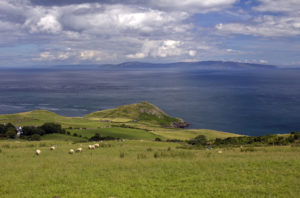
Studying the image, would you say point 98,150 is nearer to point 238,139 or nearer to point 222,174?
point 222,174

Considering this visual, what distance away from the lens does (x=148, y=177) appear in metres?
15.3

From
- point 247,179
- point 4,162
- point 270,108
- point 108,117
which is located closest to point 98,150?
point 4,162

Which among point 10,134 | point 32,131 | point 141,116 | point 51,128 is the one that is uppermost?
point 51,128

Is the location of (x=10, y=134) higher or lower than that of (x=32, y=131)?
lower

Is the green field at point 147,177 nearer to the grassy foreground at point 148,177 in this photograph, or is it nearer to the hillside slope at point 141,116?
the grassy foreground at point 148,177

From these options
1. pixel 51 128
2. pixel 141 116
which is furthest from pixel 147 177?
pixel 141 116

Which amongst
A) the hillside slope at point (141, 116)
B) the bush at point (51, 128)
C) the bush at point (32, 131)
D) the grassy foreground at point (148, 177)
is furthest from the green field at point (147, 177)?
the hillside slope at point (141, 116)

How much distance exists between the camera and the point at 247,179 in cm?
1453

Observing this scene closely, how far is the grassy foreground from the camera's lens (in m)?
13.0

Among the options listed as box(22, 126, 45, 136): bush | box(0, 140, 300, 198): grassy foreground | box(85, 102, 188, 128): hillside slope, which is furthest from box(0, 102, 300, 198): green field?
box(85, 102, 188, 128): hillside slope

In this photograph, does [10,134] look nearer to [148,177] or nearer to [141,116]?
[148,177]

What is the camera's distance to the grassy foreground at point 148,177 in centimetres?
1295

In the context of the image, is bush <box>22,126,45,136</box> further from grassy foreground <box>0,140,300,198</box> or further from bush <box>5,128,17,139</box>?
grassy foreground <box>0,140,300,198</box>

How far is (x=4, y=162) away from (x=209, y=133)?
66441 millimetres
